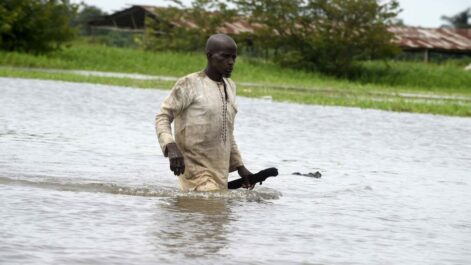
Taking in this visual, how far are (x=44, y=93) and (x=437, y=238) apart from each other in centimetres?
1592

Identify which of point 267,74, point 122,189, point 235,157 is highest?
point 235,157

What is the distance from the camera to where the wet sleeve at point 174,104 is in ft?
28.7

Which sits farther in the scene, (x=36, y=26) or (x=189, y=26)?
(x=189, y=26)

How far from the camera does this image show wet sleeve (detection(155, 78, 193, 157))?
8.75m

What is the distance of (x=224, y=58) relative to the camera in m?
8.84

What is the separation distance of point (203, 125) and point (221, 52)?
0.59 metres

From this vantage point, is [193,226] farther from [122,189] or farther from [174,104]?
[122,189]

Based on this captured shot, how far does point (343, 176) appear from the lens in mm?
12500

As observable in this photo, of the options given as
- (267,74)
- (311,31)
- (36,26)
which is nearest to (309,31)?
(311,31)

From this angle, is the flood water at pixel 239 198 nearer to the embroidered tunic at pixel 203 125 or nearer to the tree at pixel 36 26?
the embroidered tunic at pixel 203 125

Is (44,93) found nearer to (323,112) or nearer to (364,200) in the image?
(323,112)

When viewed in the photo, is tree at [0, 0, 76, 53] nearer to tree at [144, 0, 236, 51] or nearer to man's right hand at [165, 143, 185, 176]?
tree at [144, 0, 236, 51]

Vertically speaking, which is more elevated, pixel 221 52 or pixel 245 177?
pixel 221 52

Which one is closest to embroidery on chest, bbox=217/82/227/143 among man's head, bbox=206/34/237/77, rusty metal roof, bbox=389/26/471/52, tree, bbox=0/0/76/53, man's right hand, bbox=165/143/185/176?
man's head, bbox=206/34/237/77
